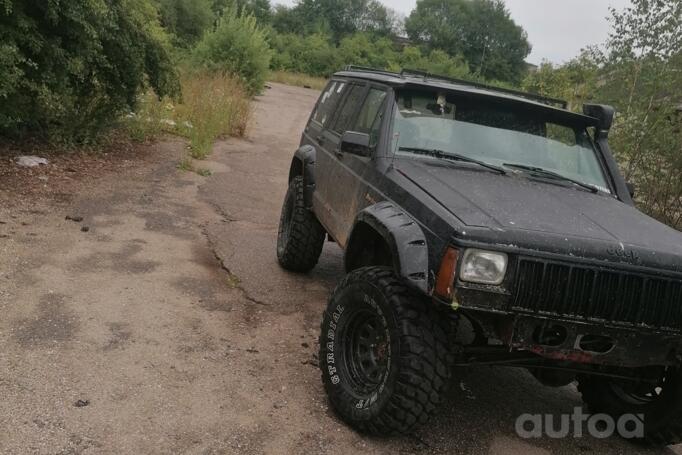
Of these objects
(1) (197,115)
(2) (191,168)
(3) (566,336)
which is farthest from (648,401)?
(1) (197,115)

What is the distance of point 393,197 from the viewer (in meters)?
3.58

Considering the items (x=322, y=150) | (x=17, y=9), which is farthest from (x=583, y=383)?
(x=17, y=9)

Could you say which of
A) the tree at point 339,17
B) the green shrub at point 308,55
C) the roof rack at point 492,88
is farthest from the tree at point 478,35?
the roof rack at point 492,88

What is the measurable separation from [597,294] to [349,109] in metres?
2.77

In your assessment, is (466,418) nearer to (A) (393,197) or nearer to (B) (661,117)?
(A) (393,197)

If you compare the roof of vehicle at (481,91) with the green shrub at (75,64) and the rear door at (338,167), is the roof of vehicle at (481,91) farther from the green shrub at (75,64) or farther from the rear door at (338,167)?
the green shrub at (75,64)

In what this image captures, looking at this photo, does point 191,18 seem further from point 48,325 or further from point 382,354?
point 382,354

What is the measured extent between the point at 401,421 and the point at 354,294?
2.33ft

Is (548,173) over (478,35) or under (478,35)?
under

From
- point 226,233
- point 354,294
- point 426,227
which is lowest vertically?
point 226,233

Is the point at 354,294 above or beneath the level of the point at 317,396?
above

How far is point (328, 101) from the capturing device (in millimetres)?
5801

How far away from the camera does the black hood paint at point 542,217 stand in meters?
2.88

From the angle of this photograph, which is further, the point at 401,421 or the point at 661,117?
the point at 661,117
